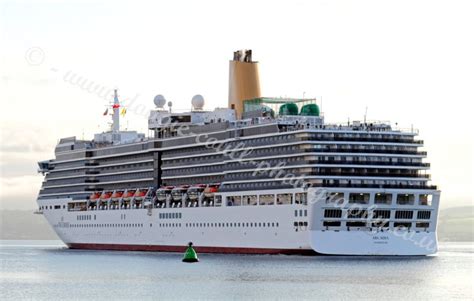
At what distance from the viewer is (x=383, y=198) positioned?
9812 centimetres

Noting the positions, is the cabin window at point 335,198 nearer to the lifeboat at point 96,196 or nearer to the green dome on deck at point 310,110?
the green dome on deck at point 310,110

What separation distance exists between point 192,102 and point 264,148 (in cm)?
2252

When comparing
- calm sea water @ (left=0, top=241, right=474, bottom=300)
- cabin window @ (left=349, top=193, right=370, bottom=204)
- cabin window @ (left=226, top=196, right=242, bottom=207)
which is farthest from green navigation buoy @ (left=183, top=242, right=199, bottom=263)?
cabin window @ (left=349, top=193, right=370, bottom=204)

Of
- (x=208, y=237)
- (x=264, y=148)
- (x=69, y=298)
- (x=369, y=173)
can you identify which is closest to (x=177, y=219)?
(x=208, y=237)

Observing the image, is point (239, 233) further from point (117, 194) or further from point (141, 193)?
point (117, 194)

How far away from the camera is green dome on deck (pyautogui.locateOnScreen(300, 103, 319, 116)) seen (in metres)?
108

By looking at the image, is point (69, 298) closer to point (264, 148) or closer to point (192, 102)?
point (264, 148)

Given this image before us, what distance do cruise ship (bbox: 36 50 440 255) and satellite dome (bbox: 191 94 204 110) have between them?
0.15 m

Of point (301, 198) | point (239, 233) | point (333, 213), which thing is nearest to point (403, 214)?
point (333, 213)

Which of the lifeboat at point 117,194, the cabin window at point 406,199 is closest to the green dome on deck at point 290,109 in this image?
the cabin window at point 406,199

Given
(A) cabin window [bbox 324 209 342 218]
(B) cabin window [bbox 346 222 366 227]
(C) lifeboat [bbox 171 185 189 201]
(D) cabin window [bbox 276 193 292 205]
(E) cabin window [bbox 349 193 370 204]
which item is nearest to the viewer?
(A) cabin window [bbox 324 209 342 218]

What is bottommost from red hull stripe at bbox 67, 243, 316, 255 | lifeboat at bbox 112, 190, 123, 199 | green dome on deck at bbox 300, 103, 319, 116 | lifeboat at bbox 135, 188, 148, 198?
red hull stripe at bbox 67, 243, 316, 255

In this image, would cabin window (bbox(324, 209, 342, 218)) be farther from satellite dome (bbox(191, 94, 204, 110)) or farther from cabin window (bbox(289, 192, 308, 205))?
satellite dome (bbox(191, 94, 204, 110))

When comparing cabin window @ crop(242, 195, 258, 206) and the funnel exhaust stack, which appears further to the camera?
the funnel exhaust stack
